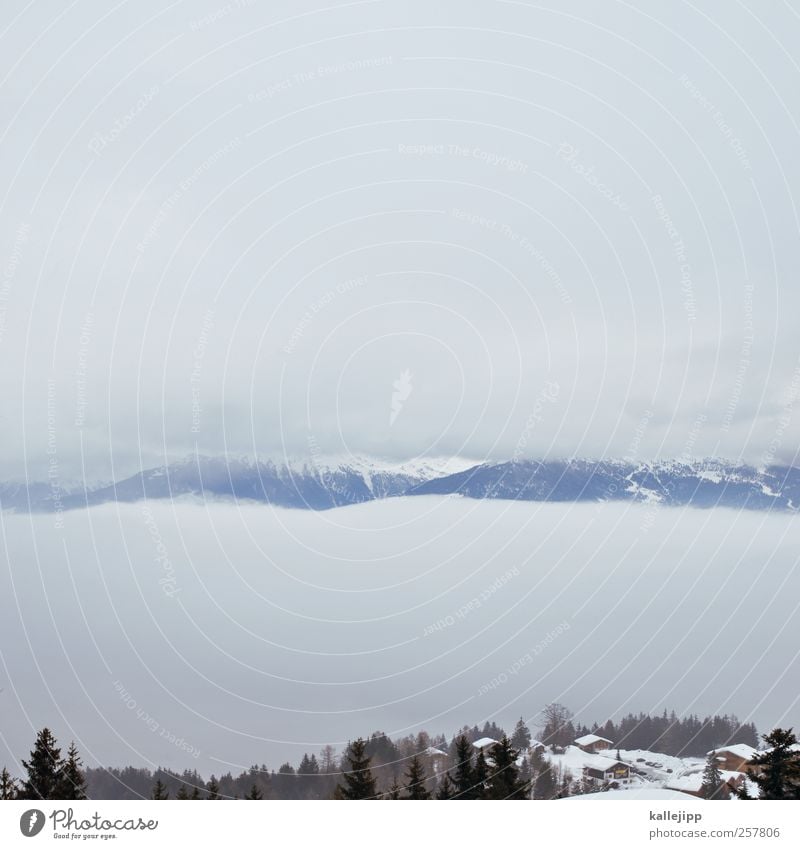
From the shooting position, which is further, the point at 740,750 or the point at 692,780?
the point at 740,750

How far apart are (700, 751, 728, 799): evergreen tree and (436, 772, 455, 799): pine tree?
15.2ft

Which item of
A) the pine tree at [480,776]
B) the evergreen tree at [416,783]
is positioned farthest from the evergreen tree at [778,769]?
the evergreen tree at [416,783]

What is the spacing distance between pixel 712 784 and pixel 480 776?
436 centimetres

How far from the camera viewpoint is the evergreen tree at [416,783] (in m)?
18.2

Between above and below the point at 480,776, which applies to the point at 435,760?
above

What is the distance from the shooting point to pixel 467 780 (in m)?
18.2

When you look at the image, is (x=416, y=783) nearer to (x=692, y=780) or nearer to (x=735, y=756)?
(x=692, y=780)

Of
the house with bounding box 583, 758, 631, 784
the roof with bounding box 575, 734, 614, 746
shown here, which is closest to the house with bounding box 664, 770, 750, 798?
the house with bounding box 583, 758, 631, 784

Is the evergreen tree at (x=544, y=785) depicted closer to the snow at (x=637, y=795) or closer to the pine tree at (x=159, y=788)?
the snow at (x=637, y=795)

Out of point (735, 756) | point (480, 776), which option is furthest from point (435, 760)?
point (735, 756)

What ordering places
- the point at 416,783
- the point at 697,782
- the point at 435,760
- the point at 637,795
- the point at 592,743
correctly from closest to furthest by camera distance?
the point at 637,795
the point at 697,782
the point at 416,783
the point at 435,760
the point at 592,743

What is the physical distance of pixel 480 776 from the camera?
18.3 m
